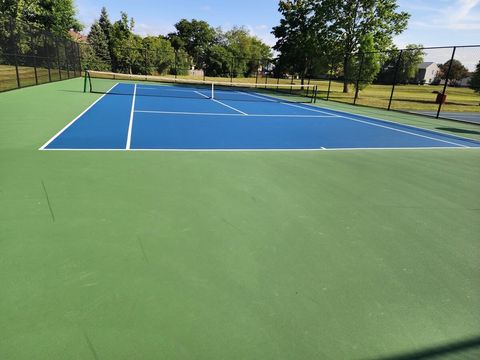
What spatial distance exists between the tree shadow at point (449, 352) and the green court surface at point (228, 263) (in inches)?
0.6

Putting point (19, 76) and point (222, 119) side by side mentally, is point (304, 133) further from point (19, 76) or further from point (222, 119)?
point (19, 76)

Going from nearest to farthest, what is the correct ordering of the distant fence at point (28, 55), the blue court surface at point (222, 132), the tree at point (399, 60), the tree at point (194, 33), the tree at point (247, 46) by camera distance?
the blue court surface at point (222, 132), the distant fence at point (28, 55), the tree at point (399, 60), the tree at point (247, 46), the tree at point (194, 33)

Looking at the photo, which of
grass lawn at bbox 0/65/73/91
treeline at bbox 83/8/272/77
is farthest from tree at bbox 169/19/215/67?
grass lawn at bbox 0/65/73/91

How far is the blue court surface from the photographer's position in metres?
7.54

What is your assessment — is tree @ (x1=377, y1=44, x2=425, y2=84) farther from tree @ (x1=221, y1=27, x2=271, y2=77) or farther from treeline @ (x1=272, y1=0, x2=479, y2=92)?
tree @ (x1=221, y1=27, x2=271, y2=77)

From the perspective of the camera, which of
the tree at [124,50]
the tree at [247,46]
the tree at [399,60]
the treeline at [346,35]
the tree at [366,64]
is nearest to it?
the tree at [399,60]

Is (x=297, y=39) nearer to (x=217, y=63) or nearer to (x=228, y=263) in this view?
(x=217, y=63)

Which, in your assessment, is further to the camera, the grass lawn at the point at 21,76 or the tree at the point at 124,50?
the tree at the point at 124,50

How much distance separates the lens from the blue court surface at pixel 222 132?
7.54 m

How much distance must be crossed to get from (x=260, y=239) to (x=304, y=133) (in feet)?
23.4

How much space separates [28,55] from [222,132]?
13780mm

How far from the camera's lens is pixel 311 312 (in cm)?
249

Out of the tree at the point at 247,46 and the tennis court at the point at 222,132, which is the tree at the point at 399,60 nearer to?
the tennis court at the point at 222,132

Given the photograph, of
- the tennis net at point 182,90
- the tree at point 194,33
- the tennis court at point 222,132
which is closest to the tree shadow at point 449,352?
the tennis court at point 222,132
